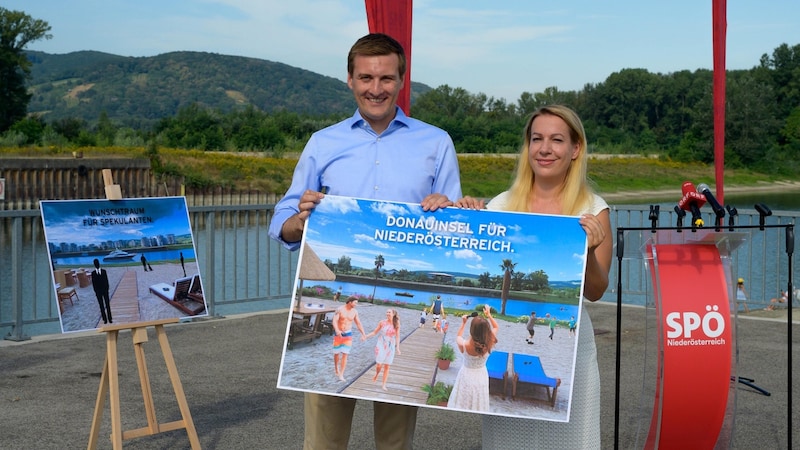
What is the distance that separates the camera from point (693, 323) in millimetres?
4227

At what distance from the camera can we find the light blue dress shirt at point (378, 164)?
11.9ft

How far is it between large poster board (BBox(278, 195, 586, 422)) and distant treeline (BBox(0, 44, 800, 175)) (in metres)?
50.6

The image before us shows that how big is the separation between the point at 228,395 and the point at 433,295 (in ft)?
13.7

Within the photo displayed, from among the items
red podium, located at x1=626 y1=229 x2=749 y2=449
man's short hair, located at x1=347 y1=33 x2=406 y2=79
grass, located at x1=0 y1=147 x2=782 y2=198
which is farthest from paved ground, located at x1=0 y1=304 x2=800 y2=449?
grass, located at x1=0 y1=147 x2=782 y2=198

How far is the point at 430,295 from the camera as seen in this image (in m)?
3.29

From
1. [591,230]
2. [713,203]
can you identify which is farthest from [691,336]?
[591,230]

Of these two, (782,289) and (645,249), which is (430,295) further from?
(782,289)

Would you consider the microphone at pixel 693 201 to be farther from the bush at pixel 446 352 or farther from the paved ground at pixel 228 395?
the bush at pixel 446 352

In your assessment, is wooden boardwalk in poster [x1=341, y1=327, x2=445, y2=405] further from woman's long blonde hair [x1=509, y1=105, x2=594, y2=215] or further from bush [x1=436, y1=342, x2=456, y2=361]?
woman's long blonde hair [x1=509, y1=105, x2=594, y2=215]

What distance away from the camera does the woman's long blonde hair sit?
3.47 meters

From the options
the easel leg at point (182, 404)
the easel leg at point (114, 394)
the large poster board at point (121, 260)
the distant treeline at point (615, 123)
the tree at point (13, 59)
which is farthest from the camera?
the tree at point (13, 59)

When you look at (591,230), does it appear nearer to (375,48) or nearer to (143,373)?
(375,48)

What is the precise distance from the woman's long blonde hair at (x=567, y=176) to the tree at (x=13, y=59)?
85184 mm

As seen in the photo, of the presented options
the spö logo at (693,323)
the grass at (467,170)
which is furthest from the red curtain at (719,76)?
the grass at (467,170)
